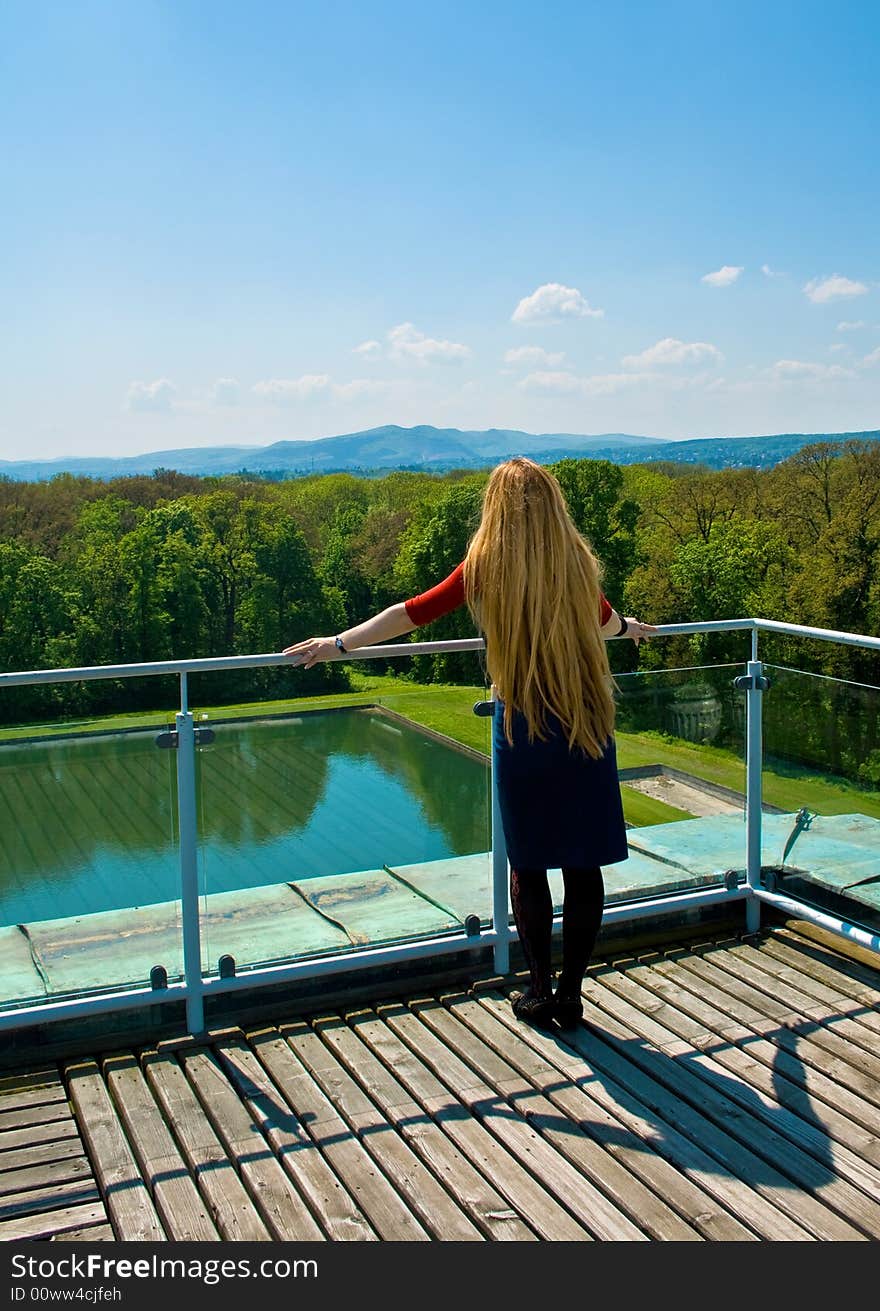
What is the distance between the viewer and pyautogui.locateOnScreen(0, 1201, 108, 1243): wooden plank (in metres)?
2.15

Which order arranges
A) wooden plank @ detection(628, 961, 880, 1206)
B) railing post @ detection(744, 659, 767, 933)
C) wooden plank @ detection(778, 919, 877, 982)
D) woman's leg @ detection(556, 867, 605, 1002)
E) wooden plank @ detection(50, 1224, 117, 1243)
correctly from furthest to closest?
1. railing post @ detection(744, 659, 767, 933)
2. wooden plank @ detection(778, 919, 877, 982)
3. woman's leg @ detection(556, 867, 605, 1002)
4. wooden plank @ detection(628, 961, 880, 1206)
5. wooden plank @ detection(50, 1224, 117, 1243)

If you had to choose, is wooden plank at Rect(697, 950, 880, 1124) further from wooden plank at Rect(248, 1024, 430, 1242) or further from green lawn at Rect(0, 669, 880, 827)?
wooden plank at Rect(248, 1024, 430, 1242)

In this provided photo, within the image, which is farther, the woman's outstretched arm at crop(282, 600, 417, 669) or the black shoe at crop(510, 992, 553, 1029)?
the black shoe at crop(510, 992, 553, 1029)

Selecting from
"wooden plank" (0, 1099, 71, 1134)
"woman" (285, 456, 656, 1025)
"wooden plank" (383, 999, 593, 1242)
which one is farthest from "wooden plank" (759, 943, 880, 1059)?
"wooden plank" (0, 1099, 71, 1134)

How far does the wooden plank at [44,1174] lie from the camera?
7.59ft

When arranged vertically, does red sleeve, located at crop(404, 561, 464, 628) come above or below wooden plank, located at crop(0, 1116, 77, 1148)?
above

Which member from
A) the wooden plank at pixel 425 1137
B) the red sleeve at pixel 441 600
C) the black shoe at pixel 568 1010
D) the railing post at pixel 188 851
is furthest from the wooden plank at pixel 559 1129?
the red sleeve at pixel 441 600

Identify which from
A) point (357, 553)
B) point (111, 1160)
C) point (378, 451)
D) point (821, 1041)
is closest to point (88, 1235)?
point (111, 1160)

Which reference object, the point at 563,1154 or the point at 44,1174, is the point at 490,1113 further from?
the point at 44,1174

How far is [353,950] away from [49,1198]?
1.13 meters

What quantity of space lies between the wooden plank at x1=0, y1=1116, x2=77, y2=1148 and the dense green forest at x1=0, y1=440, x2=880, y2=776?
71.4ft

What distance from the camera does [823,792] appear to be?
3588 mm

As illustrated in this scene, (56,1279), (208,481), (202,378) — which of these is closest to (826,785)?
(56,1279)

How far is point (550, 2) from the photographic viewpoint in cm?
1603
